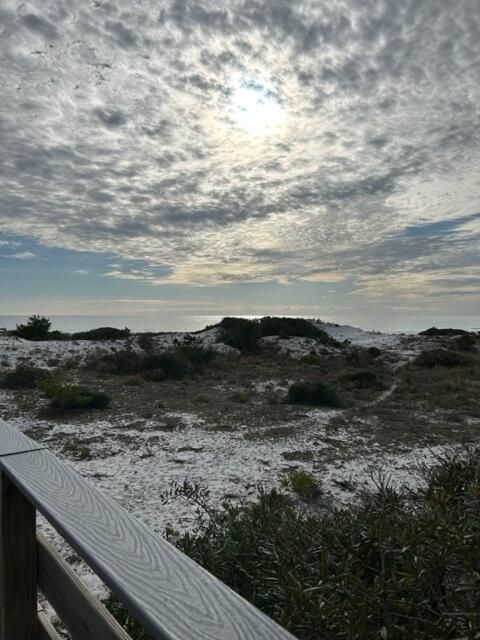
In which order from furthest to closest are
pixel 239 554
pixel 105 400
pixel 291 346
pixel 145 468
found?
pixel 291 346 → pixel 105 400 → pixel 145 468 → pixel 239 554

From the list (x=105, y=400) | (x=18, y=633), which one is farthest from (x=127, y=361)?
(x=18, y=633)

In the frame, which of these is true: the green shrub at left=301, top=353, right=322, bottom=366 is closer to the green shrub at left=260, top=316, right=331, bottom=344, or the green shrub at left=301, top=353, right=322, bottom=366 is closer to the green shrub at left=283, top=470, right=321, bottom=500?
the green shrub at left=260, top=316, right=331, bottom=344

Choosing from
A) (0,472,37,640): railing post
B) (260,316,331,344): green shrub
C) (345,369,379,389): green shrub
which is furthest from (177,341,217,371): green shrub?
(0,472,37,640): railing post

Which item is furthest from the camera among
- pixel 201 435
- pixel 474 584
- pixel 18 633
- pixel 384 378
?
pixel 384 378

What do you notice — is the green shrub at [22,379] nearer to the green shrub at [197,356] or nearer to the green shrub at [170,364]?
the green shrub at [170,364]

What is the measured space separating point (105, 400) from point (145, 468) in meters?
4.90

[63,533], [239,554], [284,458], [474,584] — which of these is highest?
[63,533]

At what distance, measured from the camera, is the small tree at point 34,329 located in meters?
26.3

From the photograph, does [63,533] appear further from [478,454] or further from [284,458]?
[284,458]

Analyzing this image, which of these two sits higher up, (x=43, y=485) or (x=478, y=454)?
(x=43, y=485)

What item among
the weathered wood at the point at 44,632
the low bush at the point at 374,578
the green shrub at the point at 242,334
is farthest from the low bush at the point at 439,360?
the weathered wood at the point at 44,632

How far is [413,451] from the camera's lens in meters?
8.50

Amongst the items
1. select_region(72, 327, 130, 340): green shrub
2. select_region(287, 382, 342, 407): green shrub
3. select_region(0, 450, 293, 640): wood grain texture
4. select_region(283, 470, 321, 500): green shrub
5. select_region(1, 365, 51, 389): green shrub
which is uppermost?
select_region(72, 327, 130, 340): green shrub

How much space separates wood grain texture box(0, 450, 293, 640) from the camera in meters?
0.80
